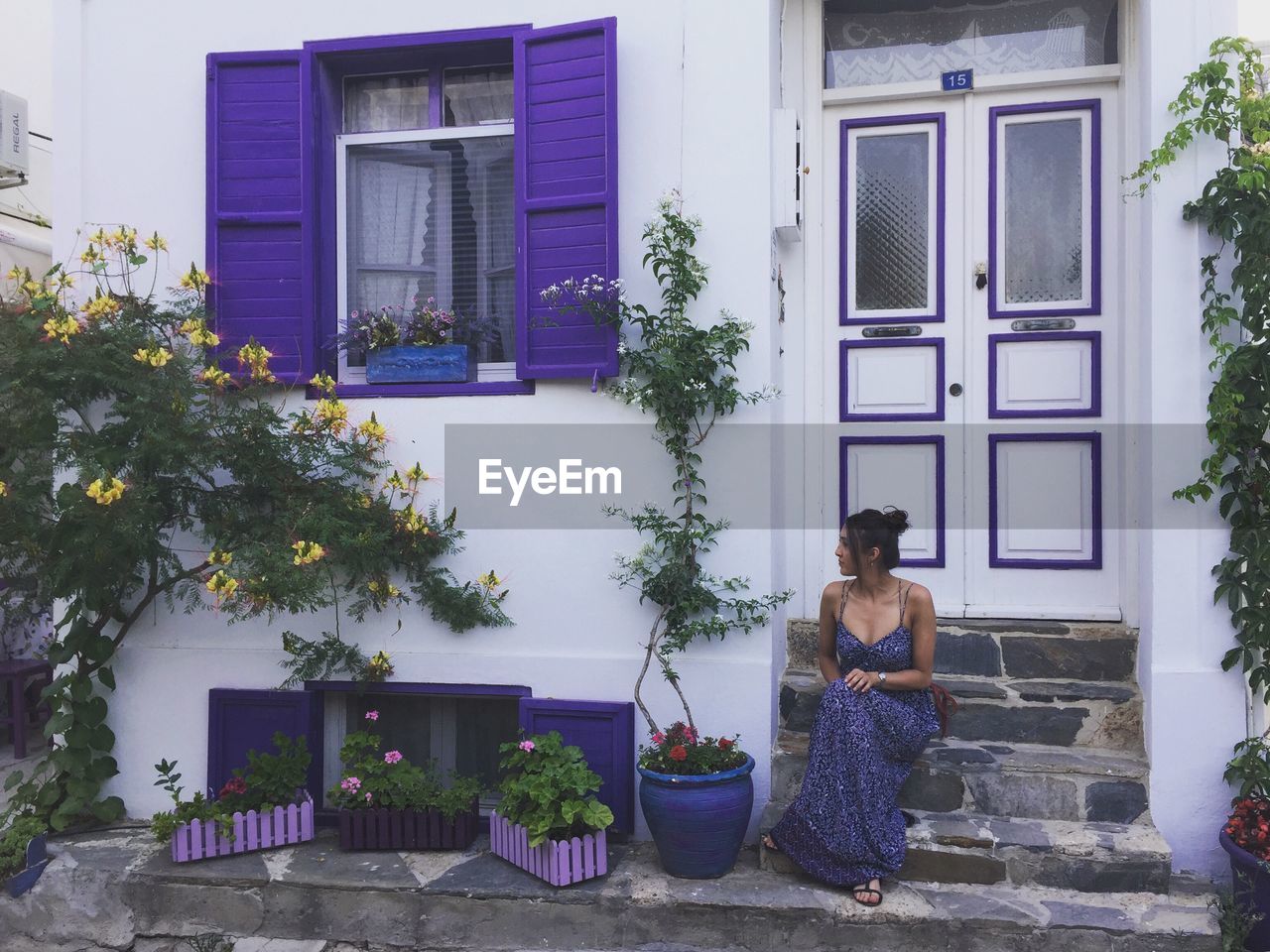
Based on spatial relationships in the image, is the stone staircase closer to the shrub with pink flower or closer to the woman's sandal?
the woman's sandal

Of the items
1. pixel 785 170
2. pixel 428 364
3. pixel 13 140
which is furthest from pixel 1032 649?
pixel 13 140

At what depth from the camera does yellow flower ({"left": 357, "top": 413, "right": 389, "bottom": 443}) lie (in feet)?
14.5

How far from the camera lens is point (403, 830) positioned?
4.25 meters

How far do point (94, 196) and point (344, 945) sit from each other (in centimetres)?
348

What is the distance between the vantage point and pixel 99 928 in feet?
13.5

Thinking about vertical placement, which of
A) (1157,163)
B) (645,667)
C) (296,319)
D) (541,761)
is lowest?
(541,761)

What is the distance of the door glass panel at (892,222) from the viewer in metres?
4.83

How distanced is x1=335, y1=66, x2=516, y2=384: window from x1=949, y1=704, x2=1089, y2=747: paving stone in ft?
8.14

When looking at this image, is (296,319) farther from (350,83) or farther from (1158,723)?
(1158,723)

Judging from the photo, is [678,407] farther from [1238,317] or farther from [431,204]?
[1238,317]

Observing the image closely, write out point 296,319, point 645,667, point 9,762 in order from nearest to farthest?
point 645,667 < point 296,319 < point 9,762

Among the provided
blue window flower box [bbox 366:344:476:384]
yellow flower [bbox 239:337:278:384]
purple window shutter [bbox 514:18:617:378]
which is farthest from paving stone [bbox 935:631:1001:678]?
yellow flower [bbox 239:337:278:384]

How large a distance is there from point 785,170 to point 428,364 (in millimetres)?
1740

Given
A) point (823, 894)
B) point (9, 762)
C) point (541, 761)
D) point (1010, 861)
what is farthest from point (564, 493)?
point (9, 762)
